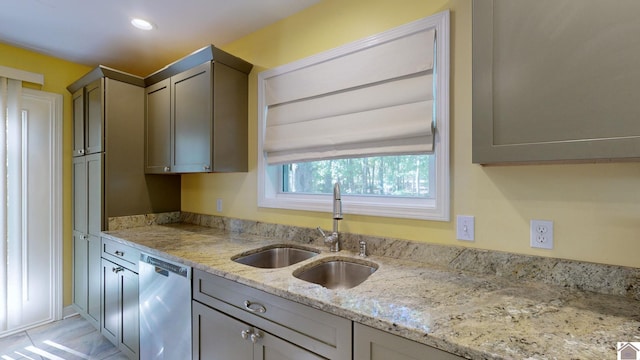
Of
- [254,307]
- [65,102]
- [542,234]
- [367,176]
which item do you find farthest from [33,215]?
[542,234]

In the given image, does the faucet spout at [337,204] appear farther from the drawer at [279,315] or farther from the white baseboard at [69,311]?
the white baseboard at [69,311]

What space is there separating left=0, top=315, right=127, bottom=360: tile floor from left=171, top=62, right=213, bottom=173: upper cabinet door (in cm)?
150

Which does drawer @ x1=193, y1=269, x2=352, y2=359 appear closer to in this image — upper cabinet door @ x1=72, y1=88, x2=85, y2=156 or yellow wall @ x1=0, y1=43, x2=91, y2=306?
upper cabinet door @ x1=72, y1=88, x2=85, y2=156

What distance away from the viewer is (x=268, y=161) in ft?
6.95

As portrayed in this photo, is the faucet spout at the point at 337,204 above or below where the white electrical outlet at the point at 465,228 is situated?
above

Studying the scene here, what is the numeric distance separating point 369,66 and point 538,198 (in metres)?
1.05

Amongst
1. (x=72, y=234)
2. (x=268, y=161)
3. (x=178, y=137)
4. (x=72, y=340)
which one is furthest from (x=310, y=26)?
(x=72, y=340)

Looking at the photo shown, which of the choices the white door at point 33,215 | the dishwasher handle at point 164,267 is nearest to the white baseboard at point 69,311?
the white door at point 33,215

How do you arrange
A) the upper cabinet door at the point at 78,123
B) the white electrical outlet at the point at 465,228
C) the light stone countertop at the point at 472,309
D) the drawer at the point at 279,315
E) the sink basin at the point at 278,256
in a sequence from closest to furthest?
1. the light stone countertop at the point at 472,309
2. the drawer at the point at 279,315
3. the white electrical outlet at the point at 465,228
4. the sink basin at the point at 278,256
5. the upper cabinet door at the point at 78,123

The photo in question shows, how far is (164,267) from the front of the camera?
168 centimetres

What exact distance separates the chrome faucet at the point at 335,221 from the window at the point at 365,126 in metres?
0.12

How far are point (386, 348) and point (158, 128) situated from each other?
2.38 meters

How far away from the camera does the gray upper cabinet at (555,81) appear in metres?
0.80

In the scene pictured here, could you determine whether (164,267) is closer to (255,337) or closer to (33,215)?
(255,337)
